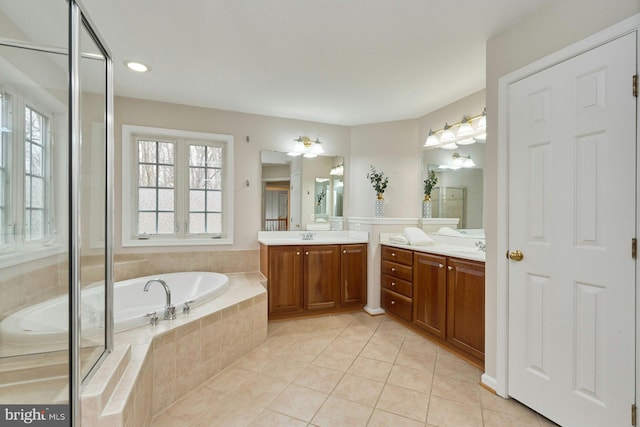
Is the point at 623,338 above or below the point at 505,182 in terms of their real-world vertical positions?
below

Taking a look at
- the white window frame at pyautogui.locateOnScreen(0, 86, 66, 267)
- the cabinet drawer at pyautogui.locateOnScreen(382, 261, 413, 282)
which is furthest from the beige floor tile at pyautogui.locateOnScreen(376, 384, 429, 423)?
the white window frame at pyautogui.locateOnScreen(0, 86, 66, 267)

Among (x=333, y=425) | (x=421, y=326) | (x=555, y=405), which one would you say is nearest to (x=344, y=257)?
(x=421, y=326)

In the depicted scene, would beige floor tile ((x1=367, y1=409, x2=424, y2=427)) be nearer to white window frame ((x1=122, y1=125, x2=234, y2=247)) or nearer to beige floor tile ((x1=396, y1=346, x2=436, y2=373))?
beige floor tile ((x1=396, y1=346, x2=436, y2=373))

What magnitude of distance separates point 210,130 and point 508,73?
2.93 m

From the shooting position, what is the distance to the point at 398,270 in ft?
10.4

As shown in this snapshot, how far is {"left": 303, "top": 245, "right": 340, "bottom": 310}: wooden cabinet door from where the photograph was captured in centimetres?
327

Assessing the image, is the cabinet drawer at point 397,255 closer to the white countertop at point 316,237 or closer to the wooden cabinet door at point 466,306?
the white countertop at point 316,237

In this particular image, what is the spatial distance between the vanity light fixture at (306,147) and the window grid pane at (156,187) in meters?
1.44

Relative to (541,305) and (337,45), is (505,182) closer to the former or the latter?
(541,305)

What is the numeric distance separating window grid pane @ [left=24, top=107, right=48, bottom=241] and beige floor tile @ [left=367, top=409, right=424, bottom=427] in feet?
6.33

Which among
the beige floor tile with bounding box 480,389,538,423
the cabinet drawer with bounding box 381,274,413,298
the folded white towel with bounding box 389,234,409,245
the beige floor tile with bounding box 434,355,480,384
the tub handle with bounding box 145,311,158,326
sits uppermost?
the folded white towel with bounding box 389,234,409,245

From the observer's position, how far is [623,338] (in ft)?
4.41

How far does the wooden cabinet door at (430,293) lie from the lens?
2564 mm

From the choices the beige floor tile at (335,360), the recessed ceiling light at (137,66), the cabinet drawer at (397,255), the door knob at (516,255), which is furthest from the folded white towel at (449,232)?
the recessed ceiling light at (137,66)
